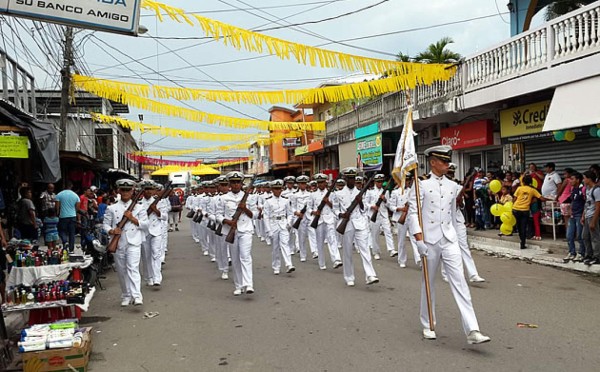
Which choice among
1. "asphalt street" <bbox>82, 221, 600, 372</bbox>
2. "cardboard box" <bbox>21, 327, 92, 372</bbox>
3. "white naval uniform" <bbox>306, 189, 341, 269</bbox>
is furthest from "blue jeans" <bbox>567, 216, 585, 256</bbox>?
"cardboard box" <bbox>21, 327, 92, 372</bbox>

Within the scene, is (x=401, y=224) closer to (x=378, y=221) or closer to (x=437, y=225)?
(x=378, y=221)

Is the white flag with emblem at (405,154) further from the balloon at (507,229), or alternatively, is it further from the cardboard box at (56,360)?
the balloon at (507,229)

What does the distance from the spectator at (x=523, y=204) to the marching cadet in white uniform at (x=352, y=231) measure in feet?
14.1

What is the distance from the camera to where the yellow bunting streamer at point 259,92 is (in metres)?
12.1

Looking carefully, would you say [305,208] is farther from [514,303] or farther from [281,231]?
[514,303]

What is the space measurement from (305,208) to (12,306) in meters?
7.15

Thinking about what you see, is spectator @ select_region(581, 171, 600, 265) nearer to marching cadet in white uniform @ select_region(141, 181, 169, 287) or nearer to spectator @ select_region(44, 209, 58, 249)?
marching cadet in white uniform @ select_region(141, 181, 169, 287)

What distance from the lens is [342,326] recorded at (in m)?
6.19

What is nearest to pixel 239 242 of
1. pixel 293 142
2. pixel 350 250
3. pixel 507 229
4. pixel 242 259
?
pixel 242 259

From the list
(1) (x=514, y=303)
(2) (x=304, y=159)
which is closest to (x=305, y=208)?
(1) (x=514, y=303)

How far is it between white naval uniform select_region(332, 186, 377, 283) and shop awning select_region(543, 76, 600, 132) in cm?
483

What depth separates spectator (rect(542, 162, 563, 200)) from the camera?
12320 millimetres

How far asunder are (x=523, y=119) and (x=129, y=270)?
441 inches

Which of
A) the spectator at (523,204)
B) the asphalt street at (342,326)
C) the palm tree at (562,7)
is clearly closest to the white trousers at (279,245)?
the asphalt street at (342,326)
